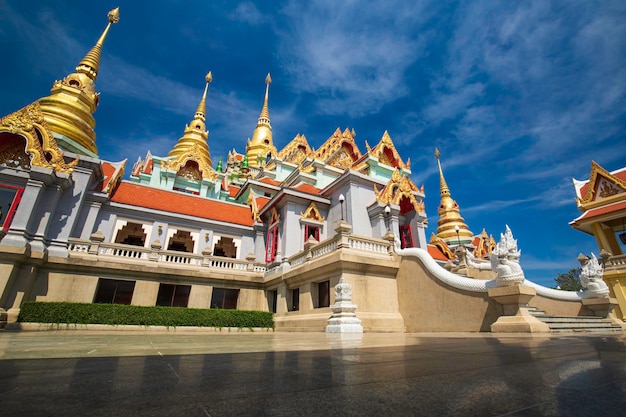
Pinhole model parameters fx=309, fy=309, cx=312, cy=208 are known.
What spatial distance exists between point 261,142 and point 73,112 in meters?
34.3

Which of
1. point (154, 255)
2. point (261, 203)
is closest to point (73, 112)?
point (154, 255)

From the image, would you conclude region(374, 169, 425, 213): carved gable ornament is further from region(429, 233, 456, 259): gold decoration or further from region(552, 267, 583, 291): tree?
region(552, 267, 583, 291): tree

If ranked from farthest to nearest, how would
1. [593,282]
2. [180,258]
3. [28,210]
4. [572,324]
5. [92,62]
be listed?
[92,62] → [180,258] → [28,210] → [593,282] → [572,324]

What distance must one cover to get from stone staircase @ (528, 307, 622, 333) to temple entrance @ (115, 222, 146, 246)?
61.2 ft

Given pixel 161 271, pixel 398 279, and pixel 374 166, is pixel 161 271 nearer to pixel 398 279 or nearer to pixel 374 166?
pixel 398 279

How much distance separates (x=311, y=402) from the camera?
152 cm

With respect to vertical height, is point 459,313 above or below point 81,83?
below

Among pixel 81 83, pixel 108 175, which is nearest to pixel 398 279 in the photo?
pixel 108 175

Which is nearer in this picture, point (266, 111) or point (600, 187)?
point (600, 187)

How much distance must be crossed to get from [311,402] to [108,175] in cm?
2080

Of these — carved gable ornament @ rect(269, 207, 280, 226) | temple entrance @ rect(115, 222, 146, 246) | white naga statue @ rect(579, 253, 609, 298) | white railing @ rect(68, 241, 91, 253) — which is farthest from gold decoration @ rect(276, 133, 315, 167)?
white naga statue @ rect(579, 253, 609, 298)

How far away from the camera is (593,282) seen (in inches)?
470

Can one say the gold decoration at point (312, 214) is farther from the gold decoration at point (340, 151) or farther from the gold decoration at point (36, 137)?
the gold decoration at point (36, 137)

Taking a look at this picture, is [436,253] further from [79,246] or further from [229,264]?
[79,246]
